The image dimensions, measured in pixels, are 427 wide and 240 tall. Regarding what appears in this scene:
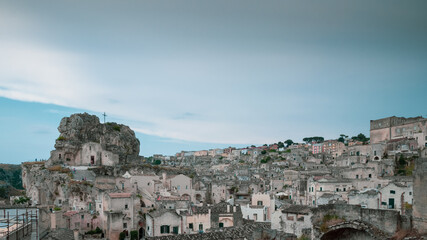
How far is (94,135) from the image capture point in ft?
A: 183

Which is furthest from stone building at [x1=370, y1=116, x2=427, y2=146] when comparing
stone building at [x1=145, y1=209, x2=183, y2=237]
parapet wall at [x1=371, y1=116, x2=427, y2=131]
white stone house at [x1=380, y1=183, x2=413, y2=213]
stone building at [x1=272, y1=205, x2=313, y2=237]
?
stone building at [x1=145, y1=209, x2=183, y2=237]

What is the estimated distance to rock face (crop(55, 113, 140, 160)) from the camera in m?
51.9

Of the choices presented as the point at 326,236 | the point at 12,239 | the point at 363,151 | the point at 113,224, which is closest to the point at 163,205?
the point at 113,224

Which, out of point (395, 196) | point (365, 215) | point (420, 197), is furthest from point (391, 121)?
point (420, 197)

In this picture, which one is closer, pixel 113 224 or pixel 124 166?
pixel 113 224

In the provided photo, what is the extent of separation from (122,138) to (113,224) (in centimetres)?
2540

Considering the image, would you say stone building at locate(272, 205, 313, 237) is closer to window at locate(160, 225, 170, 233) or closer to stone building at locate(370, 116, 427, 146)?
window at locate(160, 225, 170, 233)

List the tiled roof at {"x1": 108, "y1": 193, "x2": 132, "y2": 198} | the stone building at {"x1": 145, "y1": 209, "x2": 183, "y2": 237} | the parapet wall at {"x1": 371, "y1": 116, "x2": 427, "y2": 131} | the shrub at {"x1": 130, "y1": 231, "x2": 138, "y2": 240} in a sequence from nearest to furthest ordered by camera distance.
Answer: the stone building at {"x1": 145, "y1": 209, "x2": 183, "y2": 237}, the shrub at {"x1": 130, "y1": 231, "x2": 138, "y2": 240}, the tiled roof at {"x1": 108, "y1": 193, "x2": 132, "y2": 198}, the parapet wall at {"x1": 371, "y1": 116, "x2": 427, "y2": 131}

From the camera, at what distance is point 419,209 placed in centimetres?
1552

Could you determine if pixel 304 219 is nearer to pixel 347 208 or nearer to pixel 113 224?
pixel 347 208

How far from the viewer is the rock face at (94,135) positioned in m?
51.9

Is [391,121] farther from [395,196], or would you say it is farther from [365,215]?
[365,215]

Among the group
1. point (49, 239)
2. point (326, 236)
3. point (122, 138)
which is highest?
point (122, 138)

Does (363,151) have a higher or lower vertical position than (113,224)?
higher
